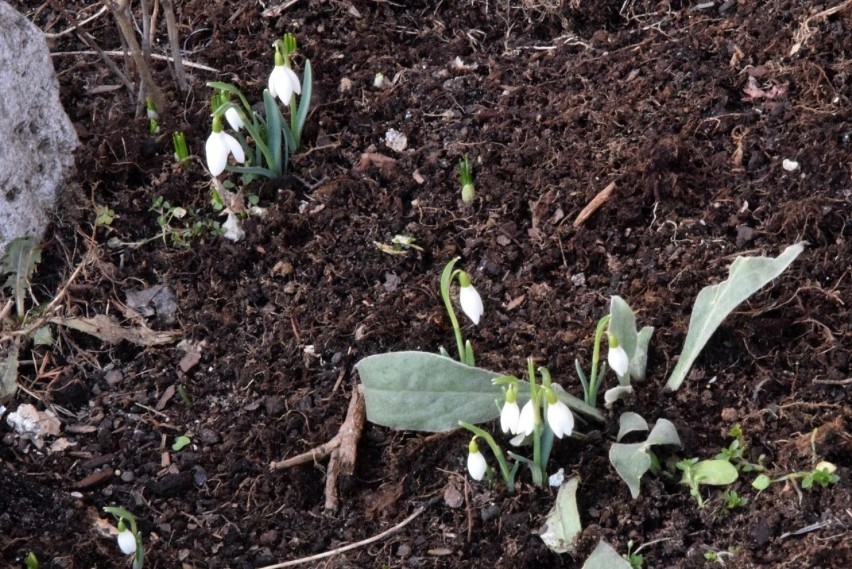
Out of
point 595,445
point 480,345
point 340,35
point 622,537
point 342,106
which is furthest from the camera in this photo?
point 340,35

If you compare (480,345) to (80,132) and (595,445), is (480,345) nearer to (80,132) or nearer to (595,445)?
(595,445)

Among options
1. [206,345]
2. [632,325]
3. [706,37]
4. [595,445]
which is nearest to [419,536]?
[595,445]

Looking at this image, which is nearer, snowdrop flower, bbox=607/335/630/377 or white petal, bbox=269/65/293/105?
snowdrop flower, bbox=607/335/630/377

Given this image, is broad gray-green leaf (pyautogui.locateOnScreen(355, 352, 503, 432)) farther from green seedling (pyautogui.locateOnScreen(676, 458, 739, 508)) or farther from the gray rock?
the gray rock

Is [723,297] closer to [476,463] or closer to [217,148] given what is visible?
[476,463]

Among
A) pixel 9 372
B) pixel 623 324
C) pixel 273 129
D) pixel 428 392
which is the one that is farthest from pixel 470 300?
pixel 9 372

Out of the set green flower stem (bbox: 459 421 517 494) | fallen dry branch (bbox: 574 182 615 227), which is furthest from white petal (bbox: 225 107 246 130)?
green flower stem (bbox: 459 421 517 494)
